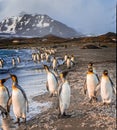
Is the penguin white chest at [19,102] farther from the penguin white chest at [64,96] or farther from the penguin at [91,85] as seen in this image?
the penguin at [91,85]

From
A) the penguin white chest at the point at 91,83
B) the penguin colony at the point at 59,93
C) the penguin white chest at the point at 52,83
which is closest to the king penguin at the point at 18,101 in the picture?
the penguin colony at the point at 59,93

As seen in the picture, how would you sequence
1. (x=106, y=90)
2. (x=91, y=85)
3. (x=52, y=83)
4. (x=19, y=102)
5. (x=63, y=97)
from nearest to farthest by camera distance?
(x=19, y=102), (x=63, y=97), (x=106, y=90), (x=91, y=85), (x=52, y=83)

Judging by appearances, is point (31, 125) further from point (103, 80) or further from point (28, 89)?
point (28, 89)

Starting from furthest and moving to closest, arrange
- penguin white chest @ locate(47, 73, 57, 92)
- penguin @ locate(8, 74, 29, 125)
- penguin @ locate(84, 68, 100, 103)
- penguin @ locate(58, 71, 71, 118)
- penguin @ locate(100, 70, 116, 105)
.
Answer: penguin white chest @ locate(47, 73, 57, 92) < penguin @ locate(84, 68, 100, 103) < penguin @ locate(100, 70, 116, 105) < penguin @ locate(58, 71, 71, 118) < penguin @ locate(8, 74, 29, 125)

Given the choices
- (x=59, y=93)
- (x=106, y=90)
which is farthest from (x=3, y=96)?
(x=106, y=90)

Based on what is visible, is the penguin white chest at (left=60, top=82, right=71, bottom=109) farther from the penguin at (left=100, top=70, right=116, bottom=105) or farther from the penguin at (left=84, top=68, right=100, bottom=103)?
the penguin at (left=84, top=68, right=100, bottom=103)

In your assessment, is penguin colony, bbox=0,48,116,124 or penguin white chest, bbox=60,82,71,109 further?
penguin white chest, bbox=60,82,71,109

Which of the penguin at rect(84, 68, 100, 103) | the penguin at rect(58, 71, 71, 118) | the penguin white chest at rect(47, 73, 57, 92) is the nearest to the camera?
the penguin at rect(58, 71, 71, 118)

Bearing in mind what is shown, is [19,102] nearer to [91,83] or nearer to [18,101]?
[18,101]

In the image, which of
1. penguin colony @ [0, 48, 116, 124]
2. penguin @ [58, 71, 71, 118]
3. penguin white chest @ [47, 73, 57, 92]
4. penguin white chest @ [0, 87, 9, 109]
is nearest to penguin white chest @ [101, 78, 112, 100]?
penguin colony @ [0, 48, 116, 124]

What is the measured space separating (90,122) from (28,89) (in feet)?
19.6

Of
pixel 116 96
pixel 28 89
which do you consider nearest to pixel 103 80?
pixel 116 96

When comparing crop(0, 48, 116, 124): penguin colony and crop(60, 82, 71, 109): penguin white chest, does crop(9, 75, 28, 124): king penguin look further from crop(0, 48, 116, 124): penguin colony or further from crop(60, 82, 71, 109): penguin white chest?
crop(60, 82, 71, 109): penguin white chest

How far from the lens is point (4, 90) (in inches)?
351
